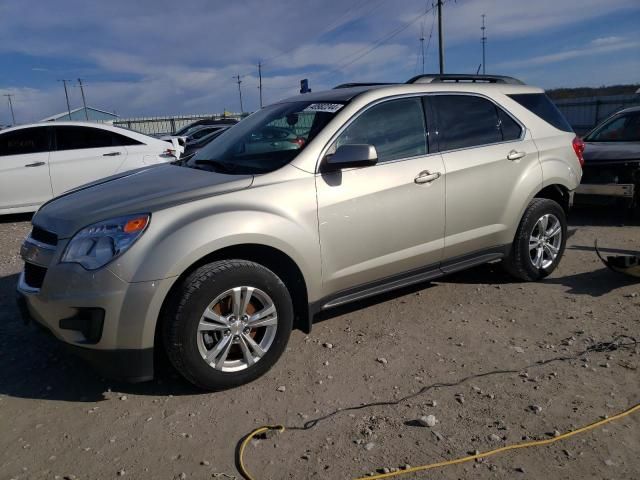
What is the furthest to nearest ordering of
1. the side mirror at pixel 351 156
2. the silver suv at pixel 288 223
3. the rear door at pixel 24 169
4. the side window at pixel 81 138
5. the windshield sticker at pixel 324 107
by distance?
the side window at pixel 81 138 < the rear door at pixel 24 169 < the windshield sticker at pixel 324 107 < the side mirror at pixel 351 156 < the silver suv at pixel 288 223

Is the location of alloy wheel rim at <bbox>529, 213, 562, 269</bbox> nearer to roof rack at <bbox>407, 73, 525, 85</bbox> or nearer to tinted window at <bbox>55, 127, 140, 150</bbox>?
roof rack at <bbox>407, 73, 525, 85</bbox>

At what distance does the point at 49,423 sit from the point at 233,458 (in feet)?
3.74

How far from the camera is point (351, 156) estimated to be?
337 centimetres

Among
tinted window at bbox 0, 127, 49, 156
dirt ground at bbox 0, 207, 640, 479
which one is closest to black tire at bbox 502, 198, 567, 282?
dirt ground at bbox 0, 207, 640, 479

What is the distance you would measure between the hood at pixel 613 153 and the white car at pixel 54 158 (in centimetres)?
682

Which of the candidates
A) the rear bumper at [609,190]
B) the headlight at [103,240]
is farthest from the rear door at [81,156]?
the rear bumper at [609,190]

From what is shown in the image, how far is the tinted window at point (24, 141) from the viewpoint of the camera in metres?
8.23

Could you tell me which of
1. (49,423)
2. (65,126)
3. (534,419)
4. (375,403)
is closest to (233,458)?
(375,403)

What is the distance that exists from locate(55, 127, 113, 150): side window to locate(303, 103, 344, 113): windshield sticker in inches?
233

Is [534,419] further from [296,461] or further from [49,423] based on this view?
[49,423]

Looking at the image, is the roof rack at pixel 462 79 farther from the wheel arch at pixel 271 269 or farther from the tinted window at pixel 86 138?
the tinted window at pixel 86 138

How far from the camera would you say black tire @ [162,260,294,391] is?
9.51ft

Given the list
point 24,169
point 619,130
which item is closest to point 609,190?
point 619,130

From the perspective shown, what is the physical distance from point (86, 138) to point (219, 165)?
586 cm
